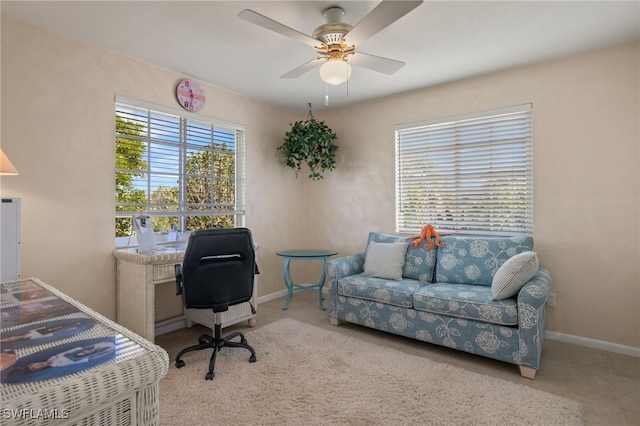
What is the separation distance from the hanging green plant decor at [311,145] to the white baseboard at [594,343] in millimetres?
2905

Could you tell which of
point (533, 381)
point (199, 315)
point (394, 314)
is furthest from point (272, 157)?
point (533, 381)

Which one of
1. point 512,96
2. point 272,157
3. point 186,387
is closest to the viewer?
point 186,387

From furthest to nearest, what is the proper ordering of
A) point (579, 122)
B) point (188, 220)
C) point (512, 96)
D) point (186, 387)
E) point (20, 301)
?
1. point (188, 220)
2. point (512, 96)
3. point (579, 122)
4. point (186, 387)
5. point (20, 301)

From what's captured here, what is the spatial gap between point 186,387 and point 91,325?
4.92ft

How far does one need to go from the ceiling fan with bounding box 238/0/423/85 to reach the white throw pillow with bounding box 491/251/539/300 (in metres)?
1.71

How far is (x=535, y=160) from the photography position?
3.21 metres

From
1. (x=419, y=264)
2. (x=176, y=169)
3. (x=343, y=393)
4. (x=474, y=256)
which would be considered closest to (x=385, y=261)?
(x=419, y=264)

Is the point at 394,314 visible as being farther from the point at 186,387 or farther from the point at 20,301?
the point at 20,301

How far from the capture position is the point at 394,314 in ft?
9.98

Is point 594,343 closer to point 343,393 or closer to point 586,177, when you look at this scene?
point 586,177

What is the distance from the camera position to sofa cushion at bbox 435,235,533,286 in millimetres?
3053

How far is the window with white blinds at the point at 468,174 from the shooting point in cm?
332

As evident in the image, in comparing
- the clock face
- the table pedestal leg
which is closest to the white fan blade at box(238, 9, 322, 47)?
the clock face

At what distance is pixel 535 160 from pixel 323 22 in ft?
7.66
